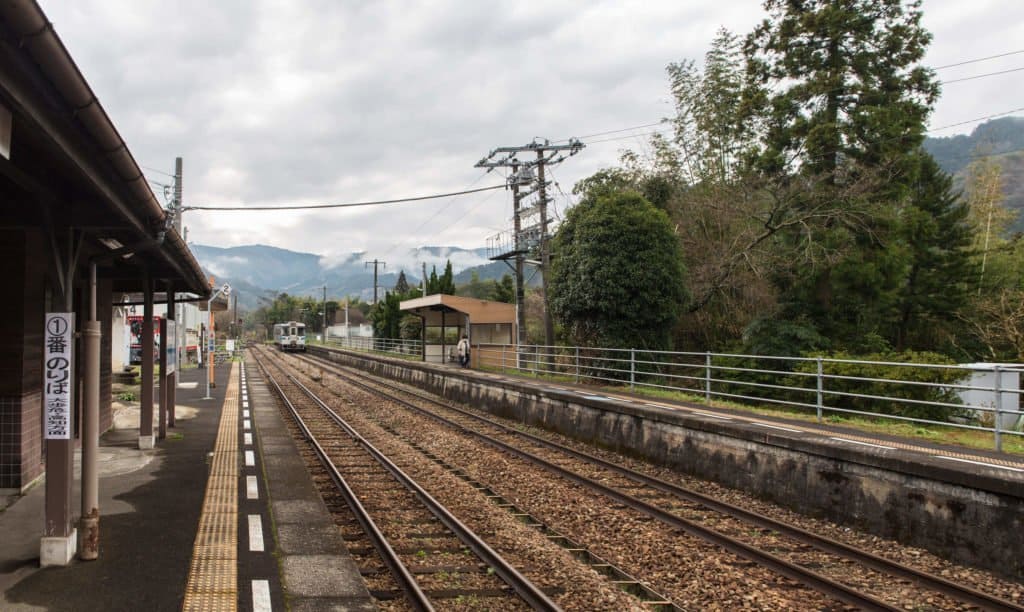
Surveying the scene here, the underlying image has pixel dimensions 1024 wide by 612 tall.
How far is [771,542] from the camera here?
682 centimetres

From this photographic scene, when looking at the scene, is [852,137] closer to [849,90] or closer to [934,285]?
[849,90]

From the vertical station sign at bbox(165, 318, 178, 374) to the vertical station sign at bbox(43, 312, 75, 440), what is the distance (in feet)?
28.2

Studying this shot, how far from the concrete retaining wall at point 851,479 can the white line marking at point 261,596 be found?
5800 mm

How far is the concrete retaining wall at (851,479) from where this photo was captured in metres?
6.01

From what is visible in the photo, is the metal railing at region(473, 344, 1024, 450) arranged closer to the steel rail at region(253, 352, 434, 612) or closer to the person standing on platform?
the person standing on platform

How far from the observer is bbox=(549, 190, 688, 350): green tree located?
20625mm

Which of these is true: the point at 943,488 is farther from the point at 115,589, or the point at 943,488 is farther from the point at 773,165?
the point at 773,165

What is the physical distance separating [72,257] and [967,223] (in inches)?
1441

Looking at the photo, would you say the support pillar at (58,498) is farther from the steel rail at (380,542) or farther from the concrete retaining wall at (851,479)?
the concrete retaining wall at (851,479)

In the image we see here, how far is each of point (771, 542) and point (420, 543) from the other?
342cm

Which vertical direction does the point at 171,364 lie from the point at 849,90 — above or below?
below

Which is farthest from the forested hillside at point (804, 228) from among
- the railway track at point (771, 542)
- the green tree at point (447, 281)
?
the green tree at point (447, 281)

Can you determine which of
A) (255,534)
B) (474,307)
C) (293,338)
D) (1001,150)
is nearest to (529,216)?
(474,307)

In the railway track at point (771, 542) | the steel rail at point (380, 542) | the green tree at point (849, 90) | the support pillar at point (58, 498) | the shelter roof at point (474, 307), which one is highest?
the green tree at point (849, 90)
